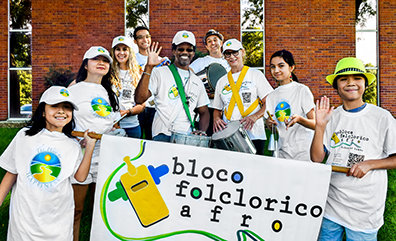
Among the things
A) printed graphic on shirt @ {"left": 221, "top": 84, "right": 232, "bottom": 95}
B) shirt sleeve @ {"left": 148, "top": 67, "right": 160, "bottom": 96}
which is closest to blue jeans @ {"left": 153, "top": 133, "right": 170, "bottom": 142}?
shirt sleeve @ {"left": 148, "top": 67, "right": 160, "bottom": 96}

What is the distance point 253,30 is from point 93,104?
8.66 m

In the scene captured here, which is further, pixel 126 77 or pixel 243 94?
pixel 126 77

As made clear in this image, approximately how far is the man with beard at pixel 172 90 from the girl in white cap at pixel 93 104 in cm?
44

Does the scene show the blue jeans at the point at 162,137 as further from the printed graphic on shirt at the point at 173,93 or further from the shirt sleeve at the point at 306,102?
the shirt sleeve at the point at 306,102

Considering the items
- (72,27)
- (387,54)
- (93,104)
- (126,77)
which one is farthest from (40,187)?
(387,54)

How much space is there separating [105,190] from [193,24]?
8.63m

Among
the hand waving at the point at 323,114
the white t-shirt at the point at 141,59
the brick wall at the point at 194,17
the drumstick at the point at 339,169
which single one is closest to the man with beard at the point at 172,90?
the white t-shirt at the point at 141,59

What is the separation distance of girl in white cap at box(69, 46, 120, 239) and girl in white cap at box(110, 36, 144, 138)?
0.63 metres

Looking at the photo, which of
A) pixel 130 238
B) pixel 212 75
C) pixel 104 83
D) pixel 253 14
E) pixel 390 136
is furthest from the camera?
pixel 253 14

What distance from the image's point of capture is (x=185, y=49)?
3947 mm

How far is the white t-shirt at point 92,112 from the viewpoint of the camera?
333 cm

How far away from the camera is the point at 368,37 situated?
37.6 ft

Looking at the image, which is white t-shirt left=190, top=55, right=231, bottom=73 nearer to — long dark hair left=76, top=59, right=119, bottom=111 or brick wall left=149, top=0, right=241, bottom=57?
long dark hair left=76, top=59, right=119, bottom=111

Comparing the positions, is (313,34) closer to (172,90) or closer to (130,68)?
(130,68)
